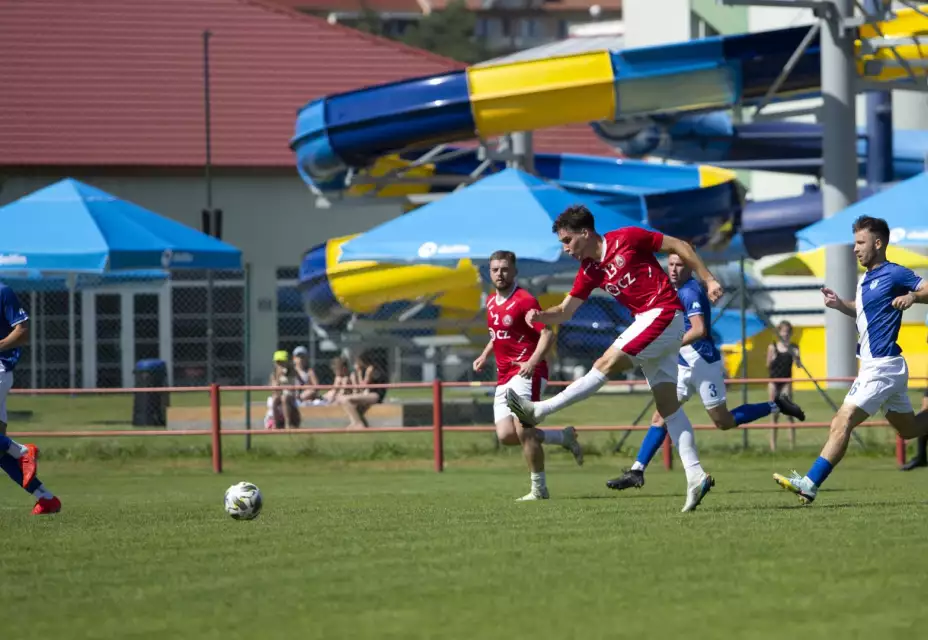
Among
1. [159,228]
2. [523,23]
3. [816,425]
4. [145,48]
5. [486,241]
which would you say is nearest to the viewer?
[816,425]

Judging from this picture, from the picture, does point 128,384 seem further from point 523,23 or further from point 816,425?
point 523,23

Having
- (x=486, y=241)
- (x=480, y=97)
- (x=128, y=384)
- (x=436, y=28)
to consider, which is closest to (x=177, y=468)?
(x=486, y=241)

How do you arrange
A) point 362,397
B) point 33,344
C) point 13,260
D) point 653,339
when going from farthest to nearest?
point 33,344, point 362,397, point 13,260, point 653,339

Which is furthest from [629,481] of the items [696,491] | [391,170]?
[391,170]

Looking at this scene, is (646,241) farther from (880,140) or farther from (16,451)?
(880,140)

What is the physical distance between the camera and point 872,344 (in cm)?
1089

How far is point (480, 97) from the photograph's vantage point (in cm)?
2353

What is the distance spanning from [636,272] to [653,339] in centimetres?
43

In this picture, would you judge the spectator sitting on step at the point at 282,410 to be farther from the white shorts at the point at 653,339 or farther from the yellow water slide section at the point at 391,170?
the white shorts at the point at 653,339

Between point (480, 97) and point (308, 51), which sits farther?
point (308, 51)

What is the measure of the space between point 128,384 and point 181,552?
27312mm

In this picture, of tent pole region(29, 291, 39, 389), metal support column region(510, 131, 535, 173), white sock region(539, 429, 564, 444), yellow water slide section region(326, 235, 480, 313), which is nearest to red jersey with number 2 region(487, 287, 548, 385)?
white sock region(539, 429, 564, 444)

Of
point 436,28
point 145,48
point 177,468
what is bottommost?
point 177,468

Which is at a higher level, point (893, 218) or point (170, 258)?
point (893, 218)
